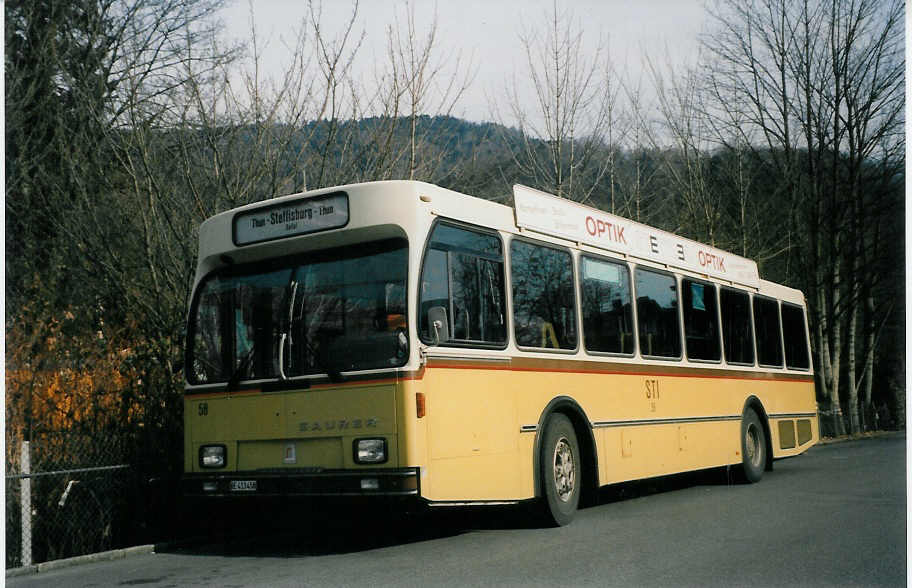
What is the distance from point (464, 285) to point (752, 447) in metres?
8.23

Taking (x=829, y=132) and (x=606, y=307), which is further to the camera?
(x=829, y=132)

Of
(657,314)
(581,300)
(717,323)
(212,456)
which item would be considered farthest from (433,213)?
(717,323)

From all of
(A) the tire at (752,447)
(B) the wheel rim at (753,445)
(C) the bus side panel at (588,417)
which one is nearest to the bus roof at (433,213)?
(C) the bus side panel at (588,417)

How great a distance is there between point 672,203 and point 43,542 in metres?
18.9

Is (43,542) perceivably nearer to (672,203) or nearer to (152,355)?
(152,355)

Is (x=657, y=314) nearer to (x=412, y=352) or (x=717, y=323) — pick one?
(x=717, y=323)

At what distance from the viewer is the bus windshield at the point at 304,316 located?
26.4 ft

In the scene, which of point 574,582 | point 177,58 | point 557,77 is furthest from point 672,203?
point 574,582

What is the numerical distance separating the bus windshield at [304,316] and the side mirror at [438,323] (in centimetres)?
23

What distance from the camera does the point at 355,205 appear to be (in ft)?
27.2

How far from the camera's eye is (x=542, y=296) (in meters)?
9.69

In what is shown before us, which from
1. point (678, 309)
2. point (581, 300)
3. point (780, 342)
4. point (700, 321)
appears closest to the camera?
point (581, 300)

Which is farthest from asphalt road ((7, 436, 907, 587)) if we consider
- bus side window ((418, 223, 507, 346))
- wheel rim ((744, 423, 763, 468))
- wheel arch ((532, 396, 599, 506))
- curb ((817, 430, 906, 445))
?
curb ((817, 430, 906, 445))

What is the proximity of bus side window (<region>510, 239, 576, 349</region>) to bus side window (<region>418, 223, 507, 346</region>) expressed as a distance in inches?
12.3
